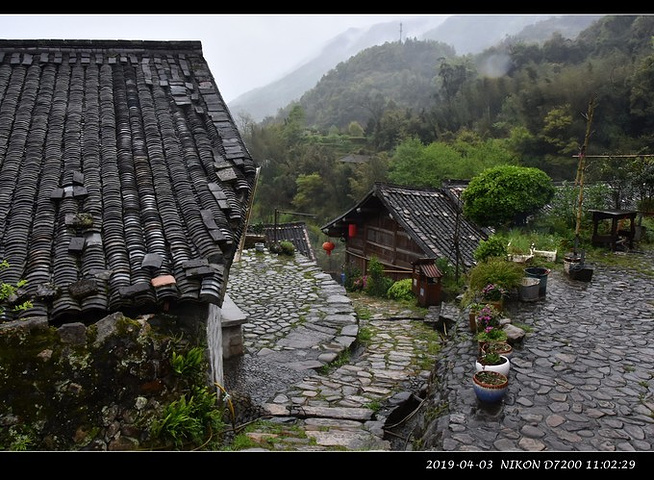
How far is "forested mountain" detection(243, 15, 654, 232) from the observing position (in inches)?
1253

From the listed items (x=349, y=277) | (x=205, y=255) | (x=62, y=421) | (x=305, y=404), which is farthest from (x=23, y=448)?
(x=349, y=277)

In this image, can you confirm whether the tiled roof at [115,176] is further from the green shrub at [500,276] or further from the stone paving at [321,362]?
the green shrub at [500,276]

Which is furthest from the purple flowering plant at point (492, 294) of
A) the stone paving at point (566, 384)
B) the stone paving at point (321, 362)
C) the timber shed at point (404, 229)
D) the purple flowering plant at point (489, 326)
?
the timber shed at point (404, 229)

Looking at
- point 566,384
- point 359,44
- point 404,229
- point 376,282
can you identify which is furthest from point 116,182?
point 359,44

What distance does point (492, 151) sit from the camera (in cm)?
3575

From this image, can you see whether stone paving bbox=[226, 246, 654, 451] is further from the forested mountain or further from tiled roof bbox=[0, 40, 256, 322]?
the forested mountain

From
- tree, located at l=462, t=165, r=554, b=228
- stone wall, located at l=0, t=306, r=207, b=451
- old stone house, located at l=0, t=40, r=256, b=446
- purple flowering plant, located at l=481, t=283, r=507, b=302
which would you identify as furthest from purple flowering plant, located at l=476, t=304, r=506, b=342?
tree, located at l=462, t=165, r=554, b=228

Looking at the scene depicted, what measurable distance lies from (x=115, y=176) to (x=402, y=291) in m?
9.78

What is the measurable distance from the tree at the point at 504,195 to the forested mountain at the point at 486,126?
2.53 metres

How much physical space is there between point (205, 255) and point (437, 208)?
48.6 ft

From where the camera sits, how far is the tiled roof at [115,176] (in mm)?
4484

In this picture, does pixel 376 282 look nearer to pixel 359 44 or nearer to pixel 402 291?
pixel 402 291
